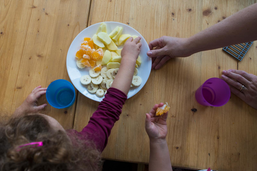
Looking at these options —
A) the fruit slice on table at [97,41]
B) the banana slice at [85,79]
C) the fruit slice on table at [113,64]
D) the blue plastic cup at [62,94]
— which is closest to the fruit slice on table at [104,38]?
the fruit slice on table at [97,41]

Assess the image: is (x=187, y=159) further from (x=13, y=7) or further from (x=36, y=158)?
(x=13, y=7)

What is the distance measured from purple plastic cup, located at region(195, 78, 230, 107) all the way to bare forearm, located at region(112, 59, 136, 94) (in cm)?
41

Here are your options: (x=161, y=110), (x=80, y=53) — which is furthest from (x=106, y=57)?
(x=161, y=110)

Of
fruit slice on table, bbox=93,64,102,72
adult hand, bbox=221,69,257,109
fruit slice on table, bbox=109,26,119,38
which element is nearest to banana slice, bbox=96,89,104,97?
fruit slice on table, bbox=93,64,102,72

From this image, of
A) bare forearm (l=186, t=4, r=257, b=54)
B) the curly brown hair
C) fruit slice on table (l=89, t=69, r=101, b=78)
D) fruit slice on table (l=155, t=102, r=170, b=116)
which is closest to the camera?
the curly brown hair

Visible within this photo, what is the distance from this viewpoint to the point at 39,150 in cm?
51

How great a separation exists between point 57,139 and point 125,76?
451mm

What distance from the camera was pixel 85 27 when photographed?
0.99 m

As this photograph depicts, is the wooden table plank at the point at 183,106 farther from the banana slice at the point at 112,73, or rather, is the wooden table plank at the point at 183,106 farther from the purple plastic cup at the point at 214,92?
the banana slice at the point at 112,73

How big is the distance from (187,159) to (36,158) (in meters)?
0.77

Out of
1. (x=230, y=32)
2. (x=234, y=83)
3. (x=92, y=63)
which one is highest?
(x=230, y=32)

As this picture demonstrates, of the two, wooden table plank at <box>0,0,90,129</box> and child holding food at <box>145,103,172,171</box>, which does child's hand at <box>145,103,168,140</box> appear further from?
wooden table plank at <box>0,0,90,129</box>

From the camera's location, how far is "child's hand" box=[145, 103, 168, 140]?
79 cm

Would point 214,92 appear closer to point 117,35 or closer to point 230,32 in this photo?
point 230,32
